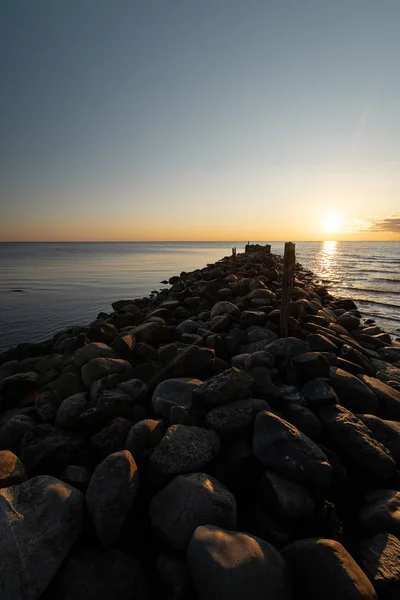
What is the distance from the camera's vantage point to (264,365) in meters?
4.56

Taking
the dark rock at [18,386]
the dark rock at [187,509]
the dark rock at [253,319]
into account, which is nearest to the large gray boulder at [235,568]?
the dark rock at [187,509]

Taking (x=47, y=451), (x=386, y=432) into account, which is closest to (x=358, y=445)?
(x=386, y=432)

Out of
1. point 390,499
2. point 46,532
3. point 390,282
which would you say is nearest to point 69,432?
point 46,532

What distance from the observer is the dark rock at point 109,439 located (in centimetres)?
344

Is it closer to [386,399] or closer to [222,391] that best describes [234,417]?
[222,391]

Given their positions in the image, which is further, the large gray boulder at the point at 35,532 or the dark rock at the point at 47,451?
the dark rock at the point at 47,451

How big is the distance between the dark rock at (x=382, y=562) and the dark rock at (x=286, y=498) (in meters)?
0.44

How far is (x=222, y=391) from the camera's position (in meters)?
3.57

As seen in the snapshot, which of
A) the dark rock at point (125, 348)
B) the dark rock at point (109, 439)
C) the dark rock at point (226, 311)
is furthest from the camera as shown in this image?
the dark rock at point (226, 311)

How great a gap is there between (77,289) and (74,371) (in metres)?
16.5

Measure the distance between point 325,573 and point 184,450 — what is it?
4.64ft

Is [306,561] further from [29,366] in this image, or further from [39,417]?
[29,366]

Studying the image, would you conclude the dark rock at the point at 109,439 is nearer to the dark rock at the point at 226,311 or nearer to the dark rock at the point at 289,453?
the dark rock at the point at 289,453

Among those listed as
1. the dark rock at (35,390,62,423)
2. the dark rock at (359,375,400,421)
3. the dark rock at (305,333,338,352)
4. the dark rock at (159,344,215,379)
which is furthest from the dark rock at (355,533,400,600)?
the dark rock at (35,390,62,423)
